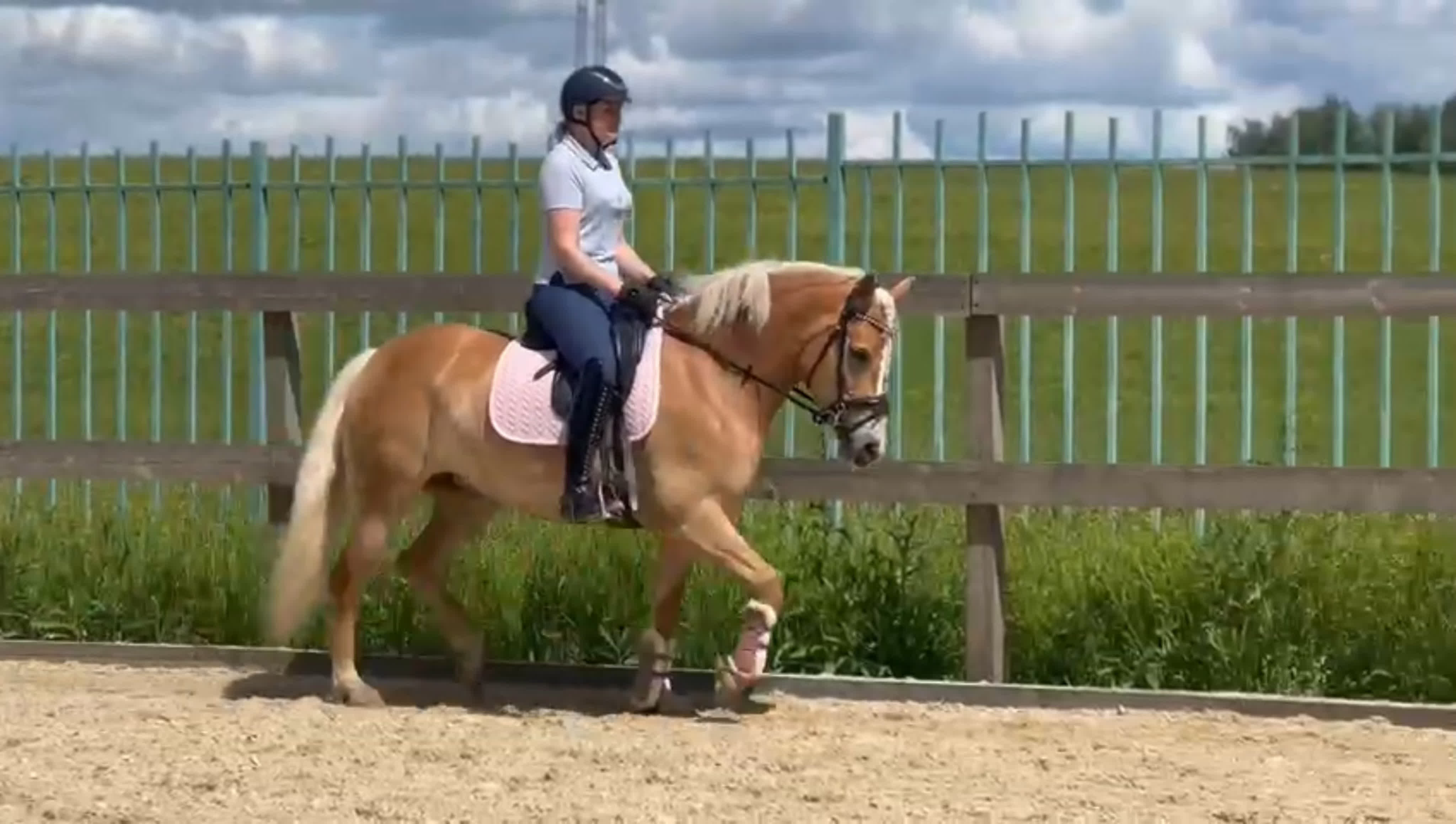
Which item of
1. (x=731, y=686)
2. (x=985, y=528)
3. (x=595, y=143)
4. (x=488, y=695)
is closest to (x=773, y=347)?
(x=595, y=143)

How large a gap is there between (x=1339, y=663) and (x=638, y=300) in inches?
123

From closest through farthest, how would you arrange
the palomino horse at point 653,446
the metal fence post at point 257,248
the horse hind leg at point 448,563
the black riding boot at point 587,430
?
the palomino horse at point 653,446 < the black riding boot at point 587,430 < the horse hind leg at point 448,563 < the metal fence post at point 257,248

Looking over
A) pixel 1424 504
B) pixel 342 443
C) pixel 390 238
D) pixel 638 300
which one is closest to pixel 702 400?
pixel 638 300

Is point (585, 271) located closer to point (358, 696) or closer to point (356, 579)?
point (356, 579)

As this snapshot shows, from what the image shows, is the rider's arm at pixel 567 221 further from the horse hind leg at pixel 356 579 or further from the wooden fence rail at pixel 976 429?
the horse hind leg at pixel 356 579

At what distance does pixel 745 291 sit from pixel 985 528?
4.52ft

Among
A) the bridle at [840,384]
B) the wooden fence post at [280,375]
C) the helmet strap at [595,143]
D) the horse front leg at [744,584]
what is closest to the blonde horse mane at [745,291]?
the bridle at [840,384]

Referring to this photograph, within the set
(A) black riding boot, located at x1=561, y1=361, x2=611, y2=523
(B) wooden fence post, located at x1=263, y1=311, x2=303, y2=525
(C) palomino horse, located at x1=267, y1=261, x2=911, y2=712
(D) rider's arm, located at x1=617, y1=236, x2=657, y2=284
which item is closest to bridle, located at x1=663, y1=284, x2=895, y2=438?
(C) palomino horse, located at x1=267, y1=261, x2=911, y2=712

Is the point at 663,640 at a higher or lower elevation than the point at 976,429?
lower

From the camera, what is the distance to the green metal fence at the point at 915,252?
1085 centimetres

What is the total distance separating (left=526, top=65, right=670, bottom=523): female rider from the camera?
817cm

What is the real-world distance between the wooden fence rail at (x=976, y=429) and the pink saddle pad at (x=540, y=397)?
749mm

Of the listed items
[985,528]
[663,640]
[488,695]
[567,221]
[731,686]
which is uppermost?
[567,221]

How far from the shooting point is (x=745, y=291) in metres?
8.32
